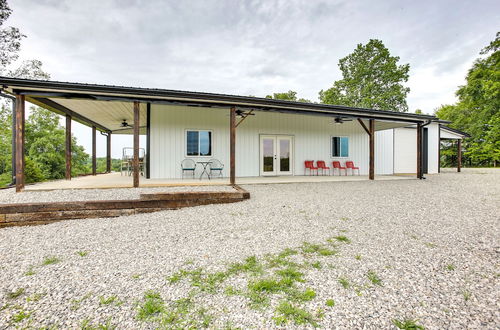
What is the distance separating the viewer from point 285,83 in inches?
863

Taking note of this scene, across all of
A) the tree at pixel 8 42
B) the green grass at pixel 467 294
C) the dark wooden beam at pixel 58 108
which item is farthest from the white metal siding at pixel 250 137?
the tree at pixel 8 42

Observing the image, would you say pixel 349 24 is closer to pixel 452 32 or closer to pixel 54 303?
pixel 452 32

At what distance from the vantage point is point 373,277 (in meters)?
1.75

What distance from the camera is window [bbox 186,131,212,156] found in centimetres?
818

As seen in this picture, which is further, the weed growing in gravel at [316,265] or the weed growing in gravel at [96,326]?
the weed growing in gravel at [316,265]

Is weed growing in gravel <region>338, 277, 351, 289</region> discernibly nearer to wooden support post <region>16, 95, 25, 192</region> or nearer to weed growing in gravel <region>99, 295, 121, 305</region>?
weed growing in gravel <region>99, 295, 121, 305</region>

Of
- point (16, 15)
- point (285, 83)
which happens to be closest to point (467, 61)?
point (285, 83)

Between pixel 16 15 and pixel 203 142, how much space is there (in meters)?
14.2

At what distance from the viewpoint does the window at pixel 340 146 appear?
10398 mm

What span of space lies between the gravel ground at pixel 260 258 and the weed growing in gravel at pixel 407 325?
3cm

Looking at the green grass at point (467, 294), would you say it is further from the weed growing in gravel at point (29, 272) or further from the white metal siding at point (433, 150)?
the white metal siding at point (433, 150)

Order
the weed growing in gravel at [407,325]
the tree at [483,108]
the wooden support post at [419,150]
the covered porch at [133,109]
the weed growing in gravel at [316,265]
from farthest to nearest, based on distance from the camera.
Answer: the tree at [483,108] → the wooden support post at [419,150] → the covered porch at [133,109] → the weed growing in gravel at [316,265] → the weed growing in gravel at [407,325]

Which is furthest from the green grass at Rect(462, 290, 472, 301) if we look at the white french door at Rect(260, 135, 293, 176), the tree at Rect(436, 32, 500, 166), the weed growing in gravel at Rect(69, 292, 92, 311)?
the tree at Rect(436, 32, 500, 166)

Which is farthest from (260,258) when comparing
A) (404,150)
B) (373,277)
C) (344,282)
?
(404,150)
